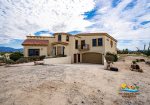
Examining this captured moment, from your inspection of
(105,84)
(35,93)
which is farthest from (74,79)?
(35,93)

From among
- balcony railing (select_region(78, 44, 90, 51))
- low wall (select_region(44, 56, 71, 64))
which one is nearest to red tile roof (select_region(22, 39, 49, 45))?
low wall (select_region(44, 56, 71, 64))

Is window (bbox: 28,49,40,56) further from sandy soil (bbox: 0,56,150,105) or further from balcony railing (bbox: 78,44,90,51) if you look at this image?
sandy soil (bbox: 0,56,150,105)

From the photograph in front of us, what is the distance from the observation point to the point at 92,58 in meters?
31.1

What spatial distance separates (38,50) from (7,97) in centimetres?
1953

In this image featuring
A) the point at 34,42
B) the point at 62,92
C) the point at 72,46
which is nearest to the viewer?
the point at 62,92

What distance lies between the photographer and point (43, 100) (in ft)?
29.7

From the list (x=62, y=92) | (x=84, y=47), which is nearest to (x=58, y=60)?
(x=84, y=47)

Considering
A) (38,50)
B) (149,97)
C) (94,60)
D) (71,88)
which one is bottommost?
(149,97)

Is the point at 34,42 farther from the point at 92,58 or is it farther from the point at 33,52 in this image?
the point at 92,58

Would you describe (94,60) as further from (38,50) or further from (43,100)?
(43,100)

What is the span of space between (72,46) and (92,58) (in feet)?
20.2

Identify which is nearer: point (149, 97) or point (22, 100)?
point (22, 100)

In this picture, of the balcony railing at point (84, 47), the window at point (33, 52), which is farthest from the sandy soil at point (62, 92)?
the balcony railing at point (84, 47)

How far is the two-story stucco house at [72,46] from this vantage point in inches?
1102
